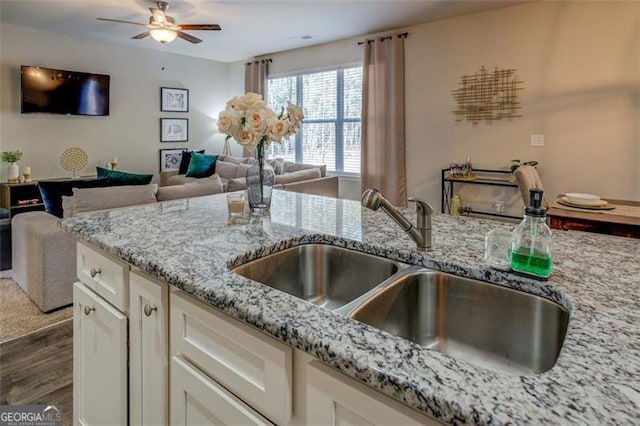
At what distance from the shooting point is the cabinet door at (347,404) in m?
0.58

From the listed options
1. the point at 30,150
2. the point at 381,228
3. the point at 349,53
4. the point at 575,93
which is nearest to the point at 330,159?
the point at 349,53

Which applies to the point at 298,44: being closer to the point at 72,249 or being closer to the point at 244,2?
the point at 244,2

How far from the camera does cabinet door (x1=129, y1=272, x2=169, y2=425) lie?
105 centimetres

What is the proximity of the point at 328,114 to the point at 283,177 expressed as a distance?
2.00 m

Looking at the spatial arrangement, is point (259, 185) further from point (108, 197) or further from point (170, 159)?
point (170, 159)

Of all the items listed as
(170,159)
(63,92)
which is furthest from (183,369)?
(170,159)

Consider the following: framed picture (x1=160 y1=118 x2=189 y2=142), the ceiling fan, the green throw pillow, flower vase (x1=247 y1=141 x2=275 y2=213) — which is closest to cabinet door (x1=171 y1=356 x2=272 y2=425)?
flower vase (x1=247 y1=141 x2=275 y2=213)

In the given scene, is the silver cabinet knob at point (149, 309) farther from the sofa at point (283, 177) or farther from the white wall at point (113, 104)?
the white wall at point (113, 104)

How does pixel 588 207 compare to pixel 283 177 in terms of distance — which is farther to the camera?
pixel 283 177

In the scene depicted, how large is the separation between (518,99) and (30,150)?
6.15 m

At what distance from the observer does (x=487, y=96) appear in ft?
14.4

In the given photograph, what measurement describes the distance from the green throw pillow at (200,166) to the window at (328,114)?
1.33 meters

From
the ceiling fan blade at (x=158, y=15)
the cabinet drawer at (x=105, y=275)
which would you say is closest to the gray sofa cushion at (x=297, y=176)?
the ceiling fan blade at (x=158, y=15)

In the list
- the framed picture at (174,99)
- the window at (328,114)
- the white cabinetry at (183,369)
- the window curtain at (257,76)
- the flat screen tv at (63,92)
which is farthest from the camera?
the window curtain at (257,76)
